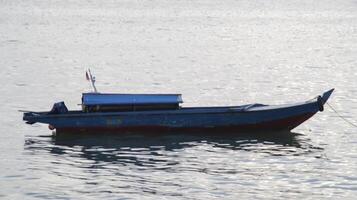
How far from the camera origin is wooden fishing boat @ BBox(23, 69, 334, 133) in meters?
32.0

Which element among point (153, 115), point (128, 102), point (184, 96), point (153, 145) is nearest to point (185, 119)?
point (153, 115)

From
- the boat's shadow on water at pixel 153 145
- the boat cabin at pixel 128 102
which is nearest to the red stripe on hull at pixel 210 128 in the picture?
the boat's shadow on water at pixel 153 145

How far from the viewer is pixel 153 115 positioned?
32.1 meters

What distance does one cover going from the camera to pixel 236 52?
234 feet

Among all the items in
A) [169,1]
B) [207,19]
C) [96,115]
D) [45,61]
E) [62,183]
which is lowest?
[62,183]

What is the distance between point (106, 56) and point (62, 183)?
126 ft

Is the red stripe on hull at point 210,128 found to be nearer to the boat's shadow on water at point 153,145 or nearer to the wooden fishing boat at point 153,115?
the wooden fishing boat at point 153,115

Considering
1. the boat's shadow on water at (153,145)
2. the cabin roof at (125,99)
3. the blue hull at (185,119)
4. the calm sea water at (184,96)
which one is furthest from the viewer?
the cabin roof at (125,99)

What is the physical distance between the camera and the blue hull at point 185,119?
31906 millimetres

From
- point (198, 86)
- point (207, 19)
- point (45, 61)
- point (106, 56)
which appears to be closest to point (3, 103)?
point (198, 86)

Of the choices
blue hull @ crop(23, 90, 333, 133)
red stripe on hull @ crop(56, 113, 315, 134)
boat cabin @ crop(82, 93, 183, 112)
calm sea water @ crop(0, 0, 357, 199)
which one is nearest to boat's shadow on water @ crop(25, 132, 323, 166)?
calm sea water @ crop(0, 0, 357, 199)

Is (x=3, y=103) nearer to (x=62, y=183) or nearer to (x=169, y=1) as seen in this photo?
(x=62, y=183)

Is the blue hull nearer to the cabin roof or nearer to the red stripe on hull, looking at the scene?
the red stripe on hull

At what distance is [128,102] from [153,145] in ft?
7.06
